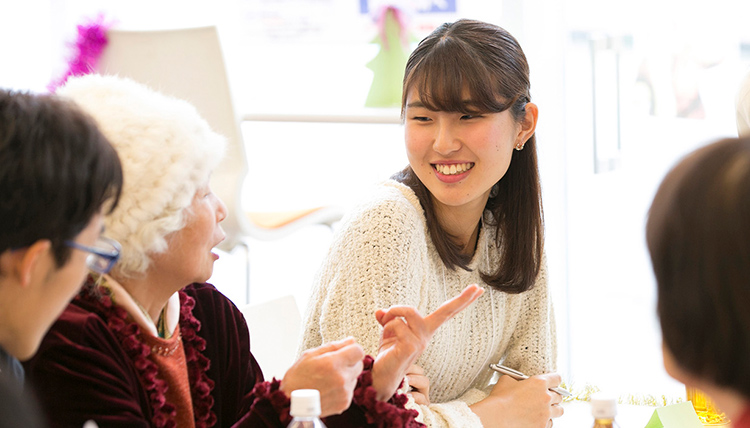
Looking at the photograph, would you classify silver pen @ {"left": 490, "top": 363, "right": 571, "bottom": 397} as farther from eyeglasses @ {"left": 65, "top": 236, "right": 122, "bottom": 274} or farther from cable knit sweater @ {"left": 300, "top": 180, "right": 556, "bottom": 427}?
eyeglasses @ {"left": 65, "top": 236, "right": 122, "bottom": 274}

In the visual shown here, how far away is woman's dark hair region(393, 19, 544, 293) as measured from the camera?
164 cm

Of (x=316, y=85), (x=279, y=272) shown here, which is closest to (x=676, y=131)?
(x=316, y=85)

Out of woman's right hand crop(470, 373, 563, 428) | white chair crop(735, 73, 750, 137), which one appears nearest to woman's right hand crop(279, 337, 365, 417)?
woman's right hand crop(470, 373, 563, 428)

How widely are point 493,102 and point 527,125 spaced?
17cm

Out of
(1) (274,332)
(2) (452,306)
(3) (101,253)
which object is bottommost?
(1) (274,332)

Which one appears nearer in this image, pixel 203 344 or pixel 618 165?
pixel 203 344

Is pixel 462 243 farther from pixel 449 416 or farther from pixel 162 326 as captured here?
pixel 162 326

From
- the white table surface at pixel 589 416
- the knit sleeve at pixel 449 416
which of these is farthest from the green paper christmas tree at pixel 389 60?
the knit sleeve at pixel 449 416

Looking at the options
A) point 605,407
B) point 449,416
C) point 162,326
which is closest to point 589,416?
point 449,416

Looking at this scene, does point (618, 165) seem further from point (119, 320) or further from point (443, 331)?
point (119, 320)

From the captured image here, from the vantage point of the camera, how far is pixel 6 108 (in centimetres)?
86

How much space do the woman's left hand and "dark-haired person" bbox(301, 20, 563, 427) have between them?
232 millimetres

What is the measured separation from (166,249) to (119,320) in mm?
120

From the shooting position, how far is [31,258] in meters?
0.84
